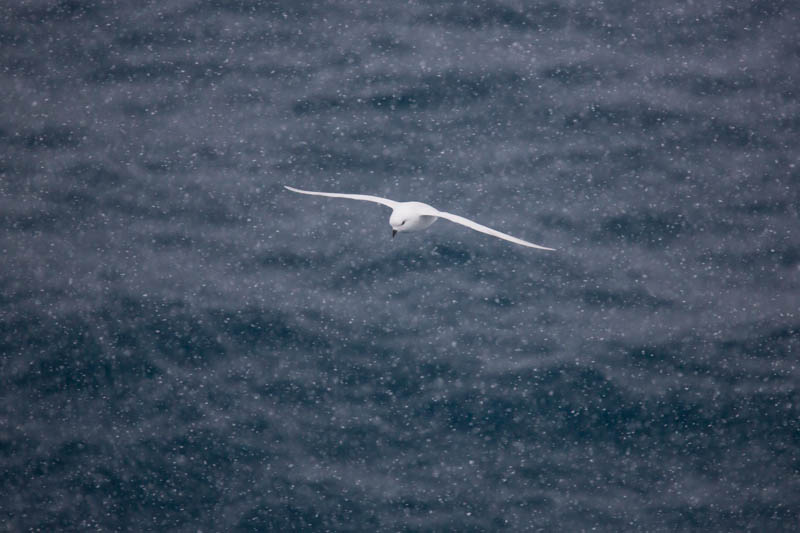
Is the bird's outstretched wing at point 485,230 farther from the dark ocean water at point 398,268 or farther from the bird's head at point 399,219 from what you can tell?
the dark ocean water at point 398,268

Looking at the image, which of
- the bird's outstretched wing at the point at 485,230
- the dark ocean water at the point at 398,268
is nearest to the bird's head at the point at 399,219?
the bird's outstretched wing at the point at 485,230

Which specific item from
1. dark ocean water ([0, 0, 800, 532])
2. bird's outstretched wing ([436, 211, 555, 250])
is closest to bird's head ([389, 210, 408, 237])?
bird's outstretched wing ([436, 211, 555, 250])

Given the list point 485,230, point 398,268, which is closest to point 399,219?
point 485,230

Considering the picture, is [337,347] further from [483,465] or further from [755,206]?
[755,206]

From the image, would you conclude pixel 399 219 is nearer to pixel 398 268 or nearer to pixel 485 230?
pixel 485 230

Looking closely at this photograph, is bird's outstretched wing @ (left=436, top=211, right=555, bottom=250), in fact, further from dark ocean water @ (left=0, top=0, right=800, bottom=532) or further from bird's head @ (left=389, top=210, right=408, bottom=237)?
dark ocean water @ (left=0, top=0, right=800, bottom=532)

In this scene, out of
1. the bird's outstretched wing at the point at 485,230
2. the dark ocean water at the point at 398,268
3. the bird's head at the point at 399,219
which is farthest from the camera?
the dark ocean water at the point at 398,268

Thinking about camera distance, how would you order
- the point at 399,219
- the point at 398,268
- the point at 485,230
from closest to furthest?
the point at 485,230 < the point at 399,219 < the point at 398,268

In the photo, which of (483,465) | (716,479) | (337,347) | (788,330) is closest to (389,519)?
(483,465)
